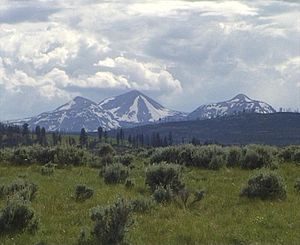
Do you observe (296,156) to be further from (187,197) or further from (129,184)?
(187,197)

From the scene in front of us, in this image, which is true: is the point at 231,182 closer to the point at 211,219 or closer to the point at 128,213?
the point at 211,219

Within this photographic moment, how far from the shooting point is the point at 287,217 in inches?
565

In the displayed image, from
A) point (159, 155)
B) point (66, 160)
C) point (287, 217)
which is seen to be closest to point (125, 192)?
point (287, 217)

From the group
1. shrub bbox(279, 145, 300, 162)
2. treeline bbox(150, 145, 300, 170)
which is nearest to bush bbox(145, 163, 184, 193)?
treeline bbox(150, 145, 300, 170)

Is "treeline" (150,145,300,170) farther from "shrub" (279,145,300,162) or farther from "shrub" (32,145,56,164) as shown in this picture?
"shrub" (32,145,56,164)

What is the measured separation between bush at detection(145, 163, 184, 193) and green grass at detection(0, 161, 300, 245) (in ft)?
1.69

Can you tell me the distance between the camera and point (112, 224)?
1178 centimetres

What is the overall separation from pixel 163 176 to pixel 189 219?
533 centimetres

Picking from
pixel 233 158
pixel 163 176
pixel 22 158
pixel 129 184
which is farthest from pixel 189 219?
pixel 22 158

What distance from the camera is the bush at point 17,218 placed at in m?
12.9

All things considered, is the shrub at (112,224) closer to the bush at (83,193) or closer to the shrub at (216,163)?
the bush at (83,193)

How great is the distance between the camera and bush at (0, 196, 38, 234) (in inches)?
506

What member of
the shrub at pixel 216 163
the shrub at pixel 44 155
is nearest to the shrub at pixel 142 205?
the shrub at pixel 216 163

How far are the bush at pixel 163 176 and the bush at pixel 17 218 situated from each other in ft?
20.6
